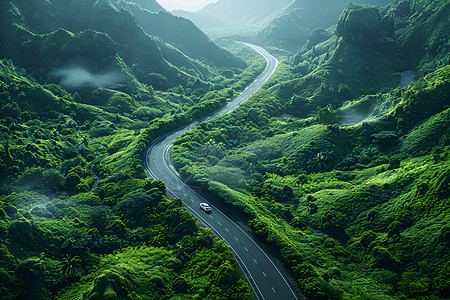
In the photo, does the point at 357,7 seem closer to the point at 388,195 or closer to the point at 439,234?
the point at 388,195

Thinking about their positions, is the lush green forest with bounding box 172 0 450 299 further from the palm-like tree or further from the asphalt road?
the palm-like tree

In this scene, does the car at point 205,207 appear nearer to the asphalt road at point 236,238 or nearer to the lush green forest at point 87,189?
the asphalt road at point 236,238

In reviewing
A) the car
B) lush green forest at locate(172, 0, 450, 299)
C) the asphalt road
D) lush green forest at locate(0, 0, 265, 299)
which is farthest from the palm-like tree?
lush green forest at locate(172, 0, 450, 299)

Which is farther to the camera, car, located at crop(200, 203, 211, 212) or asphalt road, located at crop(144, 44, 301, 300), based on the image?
car, located at crop(200, 203, 211, 212)

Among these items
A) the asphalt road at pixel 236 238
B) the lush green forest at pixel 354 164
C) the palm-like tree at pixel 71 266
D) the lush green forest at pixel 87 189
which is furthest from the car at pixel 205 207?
the palm-like tree at pixel 71 266

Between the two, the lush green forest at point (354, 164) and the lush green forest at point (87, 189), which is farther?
the lush green forest at point (354, 164)
